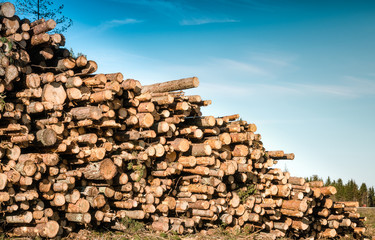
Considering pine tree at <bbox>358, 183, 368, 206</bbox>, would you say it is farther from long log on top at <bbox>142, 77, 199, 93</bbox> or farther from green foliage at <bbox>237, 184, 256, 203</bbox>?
long log on top at <bbox>142, 77, 199, 93</bbox>

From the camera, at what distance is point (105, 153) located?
763 centimetres

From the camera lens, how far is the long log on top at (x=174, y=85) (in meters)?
9.01

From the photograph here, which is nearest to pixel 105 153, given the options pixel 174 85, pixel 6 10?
pixel 174 85

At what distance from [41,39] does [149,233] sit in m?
4.59

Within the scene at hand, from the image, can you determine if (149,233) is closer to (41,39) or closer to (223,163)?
(223,163)

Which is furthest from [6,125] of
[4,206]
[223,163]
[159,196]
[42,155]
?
[223,163]

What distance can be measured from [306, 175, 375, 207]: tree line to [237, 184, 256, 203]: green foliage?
34656mm

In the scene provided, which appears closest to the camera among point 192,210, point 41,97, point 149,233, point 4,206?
point 4,206

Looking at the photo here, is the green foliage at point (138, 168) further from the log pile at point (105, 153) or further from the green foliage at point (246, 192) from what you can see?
the green foliage at point (246, 192)

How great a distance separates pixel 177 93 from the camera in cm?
930

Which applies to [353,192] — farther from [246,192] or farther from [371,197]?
[246,192]

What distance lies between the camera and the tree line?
43469mm

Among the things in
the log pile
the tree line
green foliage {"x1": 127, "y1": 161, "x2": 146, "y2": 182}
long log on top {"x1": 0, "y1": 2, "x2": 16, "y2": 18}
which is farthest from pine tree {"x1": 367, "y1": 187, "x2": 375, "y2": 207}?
long log on top {"x1": 0, "y1": 2, "x2": 16, "y2": 18}

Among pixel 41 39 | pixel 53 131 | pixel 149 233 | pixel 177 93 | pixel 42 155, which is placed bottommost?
pixel 149 233
